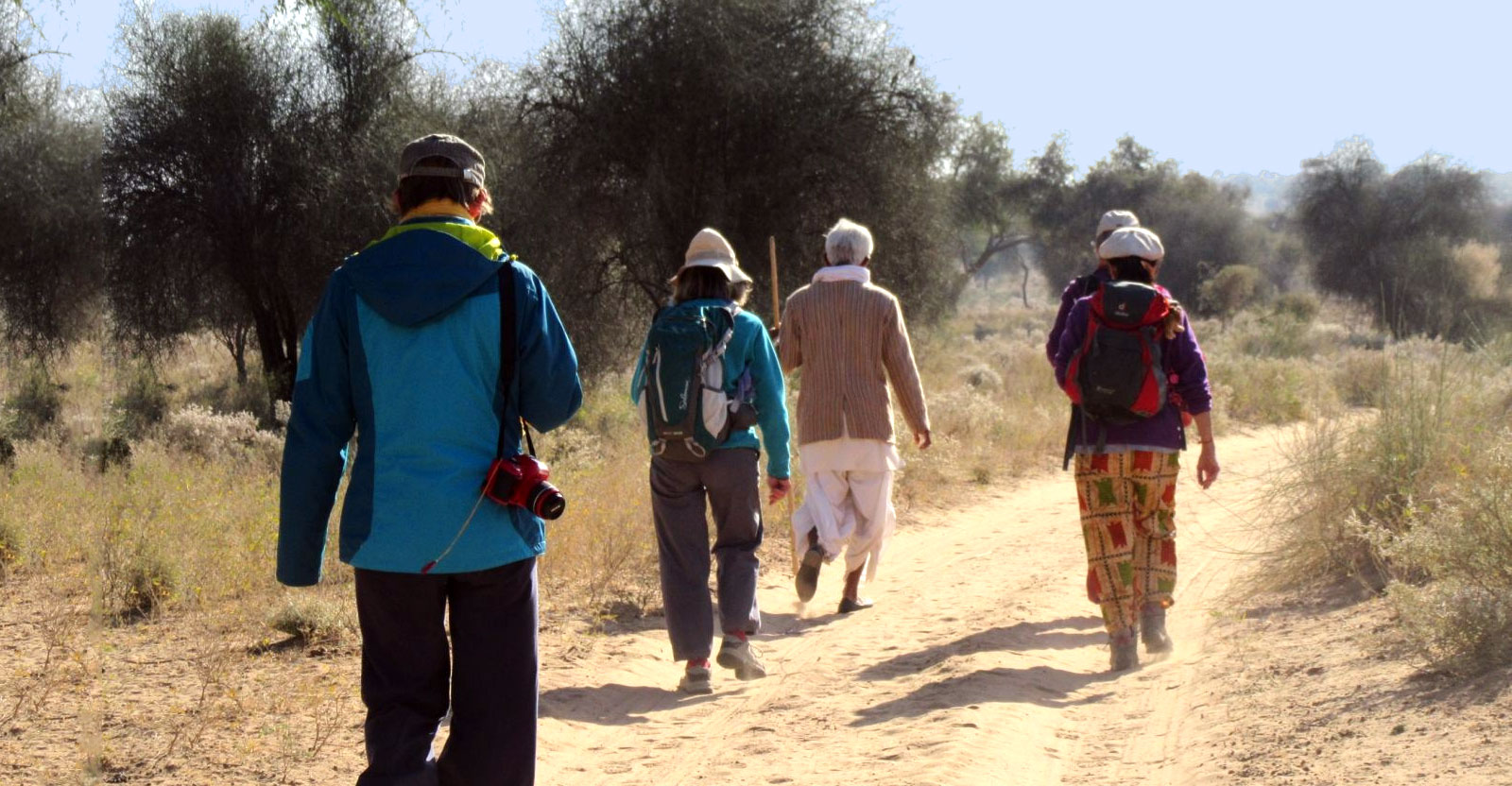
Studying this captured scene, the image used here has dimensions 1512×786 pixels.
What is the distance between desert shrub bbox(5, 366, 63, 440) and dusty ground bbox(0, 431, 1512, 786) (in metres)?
7.85

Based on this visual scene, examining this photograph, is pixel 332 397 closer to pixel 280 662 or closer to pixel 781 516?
pixel 280 662

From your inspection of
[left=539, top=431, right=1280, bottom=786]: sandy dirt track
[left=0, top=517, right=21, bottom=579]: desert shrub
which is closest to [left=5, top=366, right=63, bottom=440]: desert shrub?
[left=0, top=517, right=21, bottom=579]: desert shrub

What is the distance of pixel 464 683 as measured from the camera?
3.50m

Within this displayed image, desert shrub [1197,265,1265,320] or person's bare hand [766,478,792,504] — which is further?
desert shrub [1197,265,1265,320]

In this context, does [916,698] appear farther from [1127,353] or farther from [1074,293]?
[1074,293]

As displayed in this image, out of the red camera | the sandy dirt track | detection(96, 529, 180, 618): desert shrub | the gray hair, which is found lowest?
the sandy dirt track

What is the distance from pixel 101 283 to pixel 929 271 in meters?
10.1

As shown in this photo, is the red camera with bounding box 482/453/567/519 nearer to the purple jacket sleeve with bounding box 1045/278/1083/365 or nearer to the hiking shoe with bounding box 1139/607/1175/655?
the purple jacket sleeve with bounding box 1045/278/1083/365

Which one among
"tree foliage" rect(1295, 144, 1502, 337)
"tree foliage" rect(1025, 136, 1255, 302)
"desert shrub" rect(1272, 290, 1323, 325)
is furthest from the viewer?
"tree foliage" rect(1025, 136, 1255, 302)

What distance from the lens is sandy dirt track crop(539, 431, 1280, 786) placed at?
489 centimetres

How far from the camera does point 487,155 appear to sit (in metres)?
16.6

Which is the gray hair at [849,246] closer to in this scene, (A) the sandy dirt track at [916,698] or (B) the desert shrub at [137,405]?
(A) the sandy dirt track at [916,698]

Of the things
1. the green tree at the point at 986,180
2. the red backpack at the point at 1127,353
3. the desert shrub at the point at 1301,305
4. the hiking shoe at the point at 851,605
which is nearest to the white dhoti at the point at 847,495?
the hiking shoe at the point at 851,605

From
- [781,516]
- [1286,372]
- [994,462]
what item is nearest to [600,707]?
[781,516]
